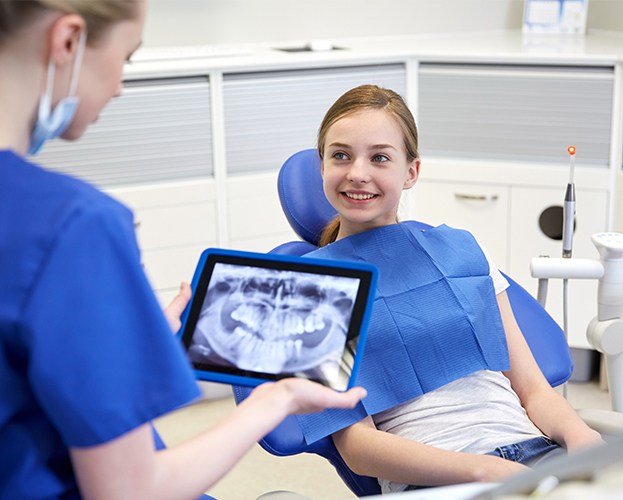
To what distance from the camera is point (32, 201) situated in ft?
2.74

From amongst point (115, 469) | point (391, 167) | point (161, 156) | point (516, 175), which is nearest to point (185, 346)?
point (115, 469)

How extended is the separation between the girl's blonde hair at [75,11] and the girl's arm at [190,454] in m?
0.37

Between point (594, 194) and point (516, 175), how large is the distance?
0.23 m

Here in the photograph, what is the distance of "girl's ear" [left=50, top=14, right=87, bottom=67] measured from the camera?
0.83 meters

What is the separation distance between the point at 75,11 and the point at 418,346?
916 mm

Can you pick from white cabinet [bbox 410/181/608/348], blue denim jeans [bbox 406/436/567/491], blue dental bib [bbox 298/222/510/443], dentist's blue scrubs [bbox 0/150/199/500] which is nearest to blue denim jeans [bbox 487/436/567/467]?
blue denim jeans [bbox 406/436/567/491]

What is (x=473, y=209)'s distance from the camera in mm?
2912

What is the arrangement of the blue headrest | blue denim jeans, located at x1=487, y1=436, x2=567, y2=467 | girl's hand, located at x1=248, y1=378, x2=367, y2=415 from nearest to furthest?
1. girl's hand, located at x1=248, y1=378, x2=367, y2=415
2. blue denim jeans, located at x1=487, y1=436, x2=567, y2=467
3. the blue headrest

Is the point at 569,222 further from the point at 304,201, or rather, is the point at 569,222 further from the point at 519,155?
the point at 519,155

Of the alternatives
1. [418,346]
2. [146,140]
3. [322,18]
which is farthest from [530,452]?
[322,18]

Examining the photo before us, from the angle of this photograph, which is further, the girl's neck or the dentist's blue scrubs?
the girl's neck

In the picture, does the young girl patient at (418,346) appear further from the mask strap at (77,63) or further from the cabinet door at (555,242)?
the cabinet door at (555,242)

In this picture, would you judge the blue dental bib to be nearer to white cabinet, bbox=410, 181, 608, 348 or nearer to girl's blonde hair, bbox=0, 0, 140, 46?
girl's blonde hair, bbox=0, 0, 140, 46

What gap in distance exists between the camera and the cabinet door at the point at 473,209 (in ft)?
9.48
